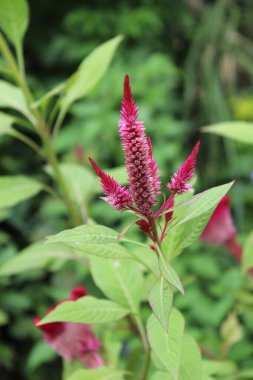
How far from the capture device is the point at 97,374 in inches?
28.9

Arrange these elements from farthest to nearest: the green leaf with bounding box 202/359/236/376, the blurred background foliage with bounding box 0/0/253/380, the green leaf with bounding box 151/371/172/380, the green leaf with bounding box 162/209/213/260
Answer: the blurred background foliage with bounding box 0/0/253/380 → the green leaf with bounding box 202/359/236/376 → the green leaf with bounding box 151/371/172/380 → the green leaf with bounding box 162/209/213/260

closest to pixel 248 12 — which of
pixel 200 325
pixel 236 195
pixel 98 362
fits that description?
pixel 236 195

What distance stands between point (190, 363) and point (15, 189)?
0.52 meters

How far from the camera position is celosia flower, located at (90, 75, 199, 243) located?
19.1 inches

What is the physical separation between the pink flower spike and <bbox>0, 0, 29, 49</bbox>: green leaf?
0.54 meters

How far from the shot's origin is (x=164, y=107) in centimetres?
242

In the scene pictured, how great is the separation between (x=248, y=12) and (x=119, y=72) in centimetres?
113

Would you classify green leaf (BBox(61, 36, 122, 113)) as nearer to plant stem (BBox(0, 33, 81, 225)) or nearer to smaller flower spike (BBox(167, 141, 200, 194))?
plant stem (BBox(0, 33, 81, 225))

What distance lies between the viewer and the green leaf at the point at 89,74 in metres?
0.98

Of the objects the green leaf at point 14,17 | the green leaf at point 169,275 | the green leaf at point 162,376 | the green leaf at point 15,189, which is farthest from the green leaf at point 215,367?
the green leaf at point 14,17

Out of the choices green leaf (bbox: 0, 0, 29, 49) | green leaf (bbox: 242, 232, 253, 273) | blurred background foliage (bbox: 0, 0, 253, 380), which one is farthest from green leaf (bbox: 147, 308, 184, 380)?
blurred background foliage (bbox: 0, 0, 253, 380)

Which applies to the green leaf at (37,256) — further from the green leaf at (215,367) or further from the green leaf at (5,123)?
the green leaf at (215,367)

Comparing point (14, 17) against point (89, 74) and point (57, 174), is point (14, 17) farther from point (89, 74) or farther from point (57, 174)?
point (57, 174)

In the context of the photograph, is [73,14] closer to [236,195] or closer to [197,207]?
[236,195]
